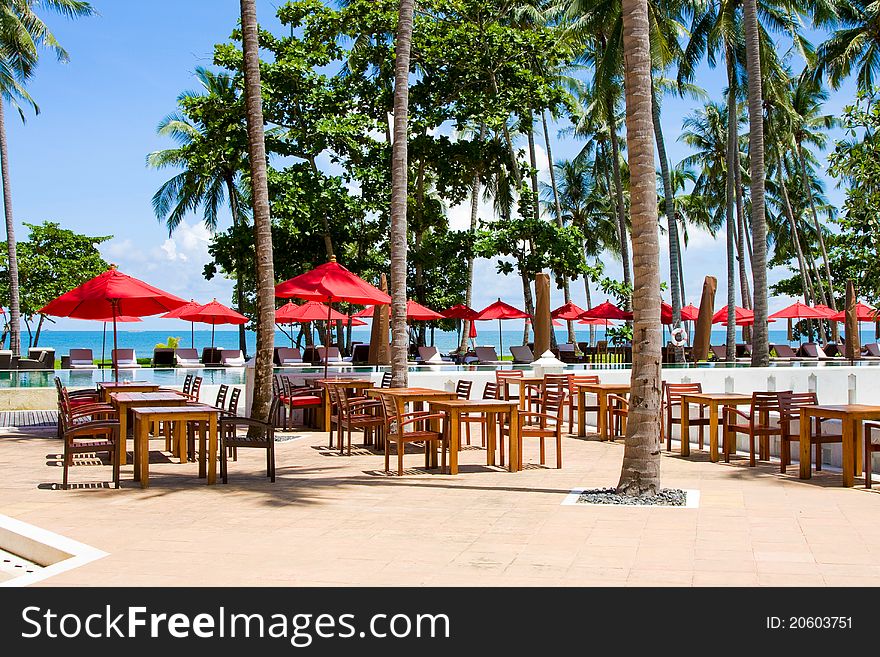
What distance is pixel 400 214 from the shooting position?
51.2 ft

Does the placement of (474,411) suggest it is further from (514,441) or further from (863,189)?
(863,189)

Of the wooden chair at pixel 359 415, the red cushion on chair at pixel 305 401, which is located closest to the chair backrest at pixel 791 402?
the wooden chair at pixel 359 415

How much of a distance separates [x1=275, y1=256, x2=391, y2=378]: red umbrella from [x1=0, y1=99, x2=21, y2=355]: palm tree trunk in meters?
17.0

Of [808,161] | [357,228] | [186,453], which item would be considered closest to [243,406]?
[186,453]

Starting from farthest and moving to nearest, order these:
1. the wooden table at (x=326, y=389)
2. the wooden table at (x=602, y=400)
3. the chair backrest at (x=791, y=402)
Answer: the wooden table at (x=326, y=389) → the wooden table at (x=602, y=400) → the chair backrest at (x=791, y=402)

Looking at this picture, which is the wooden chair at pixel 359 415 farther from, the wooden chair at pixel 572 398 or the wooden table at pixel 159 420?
the wooden chair at pixel 572 398

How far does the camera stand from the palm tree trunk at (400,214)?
50.4ft

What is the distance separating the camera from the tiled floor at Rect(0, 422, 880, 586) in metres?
6.20

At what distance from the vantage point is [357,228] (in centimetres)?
2812

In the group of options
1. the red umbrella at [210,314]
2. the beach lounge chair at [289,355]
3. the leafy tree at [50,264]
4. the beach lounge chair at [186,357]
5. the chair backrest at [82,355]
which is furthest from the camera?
the leafy tree at [50,264]
